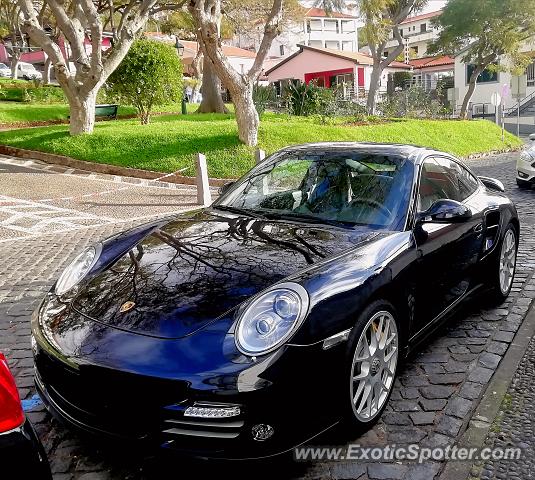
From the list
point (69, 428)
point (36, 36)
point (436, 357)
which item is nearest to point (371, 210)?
point (436, 357)

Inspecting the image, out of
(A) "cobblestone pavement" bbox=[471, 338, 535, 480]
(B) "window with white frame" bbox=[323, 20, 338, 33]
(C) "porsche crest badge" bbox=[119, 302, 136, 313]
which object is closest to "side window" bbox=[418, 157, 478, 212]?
(A) "cobblestone pavement" bbox=[471, 338, 535, 480]

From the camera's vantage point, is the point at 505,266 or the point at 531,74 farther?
the point at 531,74

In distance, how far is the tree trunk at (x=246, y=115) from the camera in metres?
13.4

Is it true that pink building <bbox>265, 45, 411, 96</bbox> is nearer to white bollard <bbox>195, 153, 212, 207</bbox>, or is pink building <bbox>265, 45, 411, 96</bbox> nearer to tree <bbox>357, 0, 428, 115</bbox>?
tree <bbox>357, 0, 428, 115</bbox>

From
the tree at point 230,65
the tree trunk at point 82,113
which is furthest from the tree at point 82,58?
the tree at point 230,65

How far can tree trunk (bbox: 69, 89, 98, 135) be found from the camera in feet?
46.6

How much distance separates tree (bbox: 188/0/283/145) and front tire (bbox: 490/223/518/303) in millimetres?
9307

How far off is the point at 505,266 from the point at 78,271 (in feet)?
11.4

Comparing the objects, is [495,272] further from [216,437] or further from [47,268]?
[47,268]

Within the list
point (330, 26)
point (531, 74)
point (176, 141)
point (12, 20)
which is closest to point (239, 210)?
point (176, 141)

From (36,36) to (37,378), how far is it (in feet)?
45.0

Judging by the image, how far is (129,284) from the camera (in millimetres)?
2945

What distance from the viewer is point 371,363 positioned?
9.62 ft

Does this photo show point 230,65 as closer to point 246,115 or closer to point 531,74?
point 246,115
